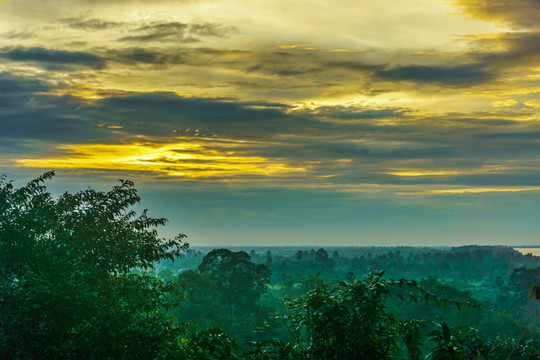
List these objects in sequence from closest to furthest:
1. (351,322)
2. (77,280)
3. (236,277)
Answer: (351,322) → (77,280) → (236,277)

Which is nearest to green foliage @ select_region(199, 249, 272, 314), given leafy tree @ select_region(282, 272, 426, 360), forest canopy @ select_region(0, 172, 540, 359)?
forest canopy @ select_region(0, 172, 540, 359)

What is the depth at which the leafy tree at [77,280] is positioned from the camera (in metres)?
17.0

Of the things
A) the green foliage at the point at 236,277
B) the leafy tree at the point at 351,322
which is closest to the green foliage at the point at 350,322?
the leafy tree at the point at 351,322

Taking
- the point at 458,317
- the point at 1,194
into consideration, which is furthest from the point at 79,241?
the point at 458,317

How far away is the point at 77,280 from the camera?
2044 cm

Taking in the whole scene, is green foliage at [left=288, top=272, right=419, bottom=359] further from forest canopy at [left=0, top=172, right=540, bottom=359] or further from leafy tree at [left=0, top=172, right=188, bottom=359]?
leafy tree at [left=0, top=172, right=188, bottom=359]

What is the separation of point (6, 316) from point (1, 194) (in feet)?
51.5

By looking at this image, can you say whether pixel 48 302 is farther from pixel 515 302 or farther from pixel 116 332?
pixel 515 302

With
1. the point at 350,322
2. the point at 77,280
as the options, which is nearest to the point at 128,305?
the point at 77,280

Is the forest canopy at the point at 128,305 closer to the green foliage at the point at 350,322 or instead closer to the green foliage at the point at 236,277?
the green foliage at the point at 350,322

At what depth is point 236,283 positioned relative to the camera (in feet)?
262

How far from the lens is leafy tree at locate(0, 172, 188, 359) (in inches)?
668

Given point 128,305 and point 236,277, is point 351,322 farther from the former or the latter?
point 236,277

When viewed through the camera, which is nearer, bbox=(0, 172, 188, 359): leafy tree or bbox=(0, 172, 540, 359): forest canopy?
bbox=(0, 172, 540, 359): forest canopy
